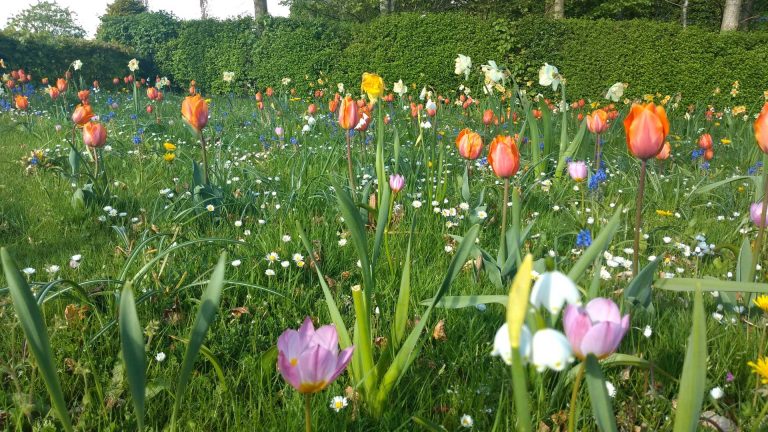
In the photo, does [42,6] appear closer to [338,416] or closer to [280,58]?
[280,58]

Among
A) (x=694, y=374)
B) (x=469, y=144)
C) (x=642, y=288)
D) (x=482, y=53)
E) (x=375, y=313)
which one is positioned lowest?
(x=375, y=313)

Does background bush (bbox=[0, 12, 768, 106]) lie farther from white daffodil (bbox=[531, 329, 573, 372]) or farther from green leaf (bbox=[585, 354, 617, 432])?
white daffodil (bbox=[531, 329, 573, 372])

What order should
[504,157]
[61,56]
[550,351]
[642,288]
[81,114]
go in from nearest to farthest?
[550,351] → [642,288] → [504,157] → [81,114] → [61,56]

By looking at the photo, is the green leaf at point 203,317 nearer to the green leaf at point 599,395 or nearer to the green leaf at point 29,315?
the green leaf at point 29,315

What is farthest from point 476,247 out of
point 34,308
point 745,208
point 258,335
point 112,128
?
point 112,128

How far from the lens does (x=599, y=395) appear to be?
2.36 ft

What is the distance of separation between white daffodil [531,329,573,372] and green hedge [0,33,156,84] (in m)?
12.1

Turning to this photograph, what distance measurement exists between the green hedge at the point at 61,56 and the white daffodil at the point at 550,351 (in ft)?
39.7

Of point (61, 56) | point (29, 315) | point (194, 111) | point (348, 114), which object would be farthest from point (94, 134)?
point (61, 56)

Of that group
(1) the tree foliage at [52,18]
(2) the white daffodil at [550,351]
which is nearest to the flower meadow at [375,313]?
(2) the white daffodil at [550,351]

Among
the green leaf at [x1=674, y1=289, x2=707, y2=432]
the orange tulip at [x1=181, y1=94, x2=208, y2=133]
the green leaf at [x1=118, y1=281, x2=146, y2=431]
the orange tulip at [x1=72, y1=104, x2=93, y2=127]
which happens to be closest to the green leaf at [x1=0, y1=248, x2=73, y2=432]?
the green leaf at [x1=118, y1=281, x2=146, y2=431]

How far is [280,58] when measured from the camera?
1170cm

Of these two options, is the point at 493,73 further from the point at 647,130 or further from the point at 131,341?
the point at 131,341

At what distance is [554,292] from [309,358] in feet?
1.36
